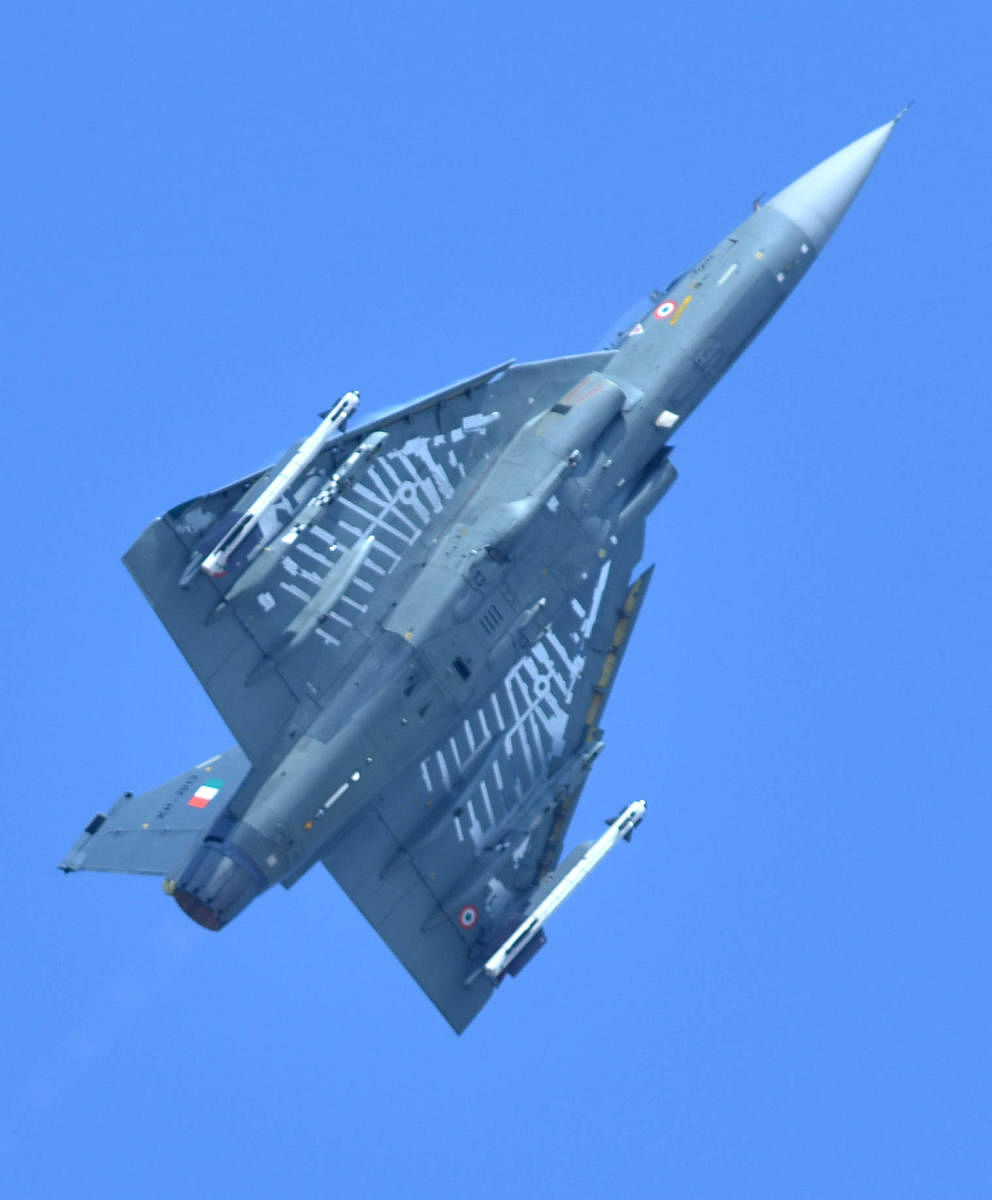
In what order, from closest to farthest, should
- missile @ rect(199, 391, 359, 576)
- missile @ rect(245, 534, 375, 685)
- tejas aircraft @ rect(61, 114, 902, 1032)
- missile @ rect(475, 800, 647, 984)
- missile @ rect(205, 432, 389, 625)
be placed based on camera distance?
1. missile @ rect(199, 391, 359, 576)
2. tejas aircraft @ rect(61, 114, 902, 1032)
3. missile @ rect(205, 432, 389, 625)
4. missile @ rect(245, 534, 375, 685)
5. missile @ rect(475, 800, 647, 984)

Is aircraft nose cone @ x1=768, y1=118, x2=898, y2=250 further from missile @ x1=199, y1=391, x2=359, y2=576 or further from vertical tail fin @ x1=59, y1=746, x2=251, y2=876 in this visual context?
vertical tail fin @ x1=59, y1=746, x2=251, y2=876

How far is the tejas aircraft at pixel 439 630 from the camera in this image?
29.8 meters

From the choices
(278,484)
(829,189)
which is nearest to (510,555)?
(278,484)

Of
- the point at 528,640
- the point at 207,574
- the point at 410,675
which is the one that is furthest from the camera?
the point at 528,640

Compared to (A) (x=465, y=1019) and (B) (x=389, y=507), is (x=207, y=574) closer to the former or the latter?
(B) (x=389, y=507)

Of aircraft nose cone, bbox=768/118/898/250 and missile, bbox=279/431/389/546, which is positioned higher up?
aircraft nose cone, bbox=768/118/898/250

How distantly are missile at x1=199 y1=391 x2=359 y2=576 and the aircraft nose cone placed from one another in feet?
38.5

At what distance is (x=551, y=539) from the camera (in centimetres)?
3306

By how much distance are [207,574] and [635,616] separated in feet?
32.0

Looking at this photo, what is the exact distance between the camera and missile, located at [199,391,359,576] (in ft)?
94.9

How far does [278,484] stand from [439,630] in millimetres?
4109

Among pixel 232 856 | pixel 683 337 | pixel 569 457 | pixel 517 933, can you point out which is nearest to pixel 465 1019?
pixel 517 933

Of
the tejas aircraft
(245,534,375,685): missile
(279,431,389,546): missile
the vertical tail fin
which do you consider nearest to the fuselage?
the tejas aircraft

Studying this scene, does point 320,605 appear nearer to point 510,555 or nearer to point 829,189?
point 510,555
